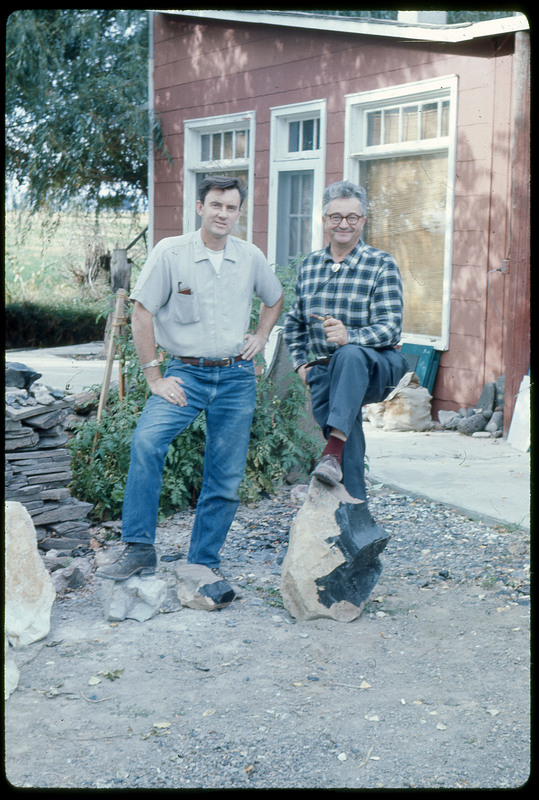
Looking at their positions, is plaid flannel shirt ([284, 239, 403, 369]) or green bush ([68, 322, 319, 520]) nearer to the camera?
plaid flannel shirt ([284, 239, 403, 369])

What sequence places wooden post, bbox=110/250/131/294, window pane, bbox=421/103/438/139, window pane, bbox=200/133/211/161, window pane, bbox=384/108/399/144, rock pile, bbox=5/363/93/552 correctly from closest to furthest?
rock pile, bbox=5/363/93/552 < window pane, bbox=421/103/438/139 < window pane, bbox=384/108/399/144 < wooden post, bbox=110/250/131/294 < window pane, bbox=200/133/211/161

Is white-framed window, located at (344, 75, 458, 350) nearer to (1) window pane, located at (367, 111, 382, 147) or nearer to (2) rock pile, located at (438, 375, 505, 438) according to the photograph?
(1) window pane, located at (367, 111, 382, 147)

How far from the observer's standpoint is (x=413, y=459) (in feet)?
24.8

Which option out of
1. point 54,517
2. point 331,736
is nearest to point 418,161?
point 54,517

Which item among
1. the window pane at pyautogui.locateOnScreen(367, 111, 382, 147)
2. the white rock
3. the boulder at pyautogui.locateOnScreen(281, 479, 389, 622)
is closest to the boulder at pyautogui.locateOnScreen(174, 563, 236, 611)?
the boulder at pyautogui.locateOnScreen(281, 479, 389, 622)

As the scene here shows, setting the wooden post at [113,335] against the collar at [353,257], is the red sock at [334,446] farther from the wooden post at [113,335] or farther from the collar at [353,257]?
the wooden post at [113,335]

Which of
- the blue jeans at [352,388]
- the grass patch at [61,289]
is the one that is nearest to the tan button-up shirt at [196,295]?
the blue jeans at [352,388]

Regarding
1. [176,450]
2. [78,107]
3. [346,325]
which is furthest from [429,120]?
[78,107]

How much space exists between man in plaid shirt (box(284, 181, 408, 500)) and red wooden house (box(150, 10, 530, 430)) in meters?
3.80

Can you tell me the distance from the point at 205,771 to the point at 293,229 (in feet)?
29.6

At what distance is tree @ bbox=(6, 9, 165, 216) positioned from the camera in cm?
1398

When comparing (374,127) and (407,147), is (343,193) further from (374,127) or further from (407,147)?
(374,127)

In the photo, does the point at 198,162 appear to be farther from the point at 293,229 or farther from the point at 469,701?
the point at 469,701

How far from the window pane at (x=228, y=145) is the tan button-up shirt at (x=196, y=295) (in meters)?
8.24
